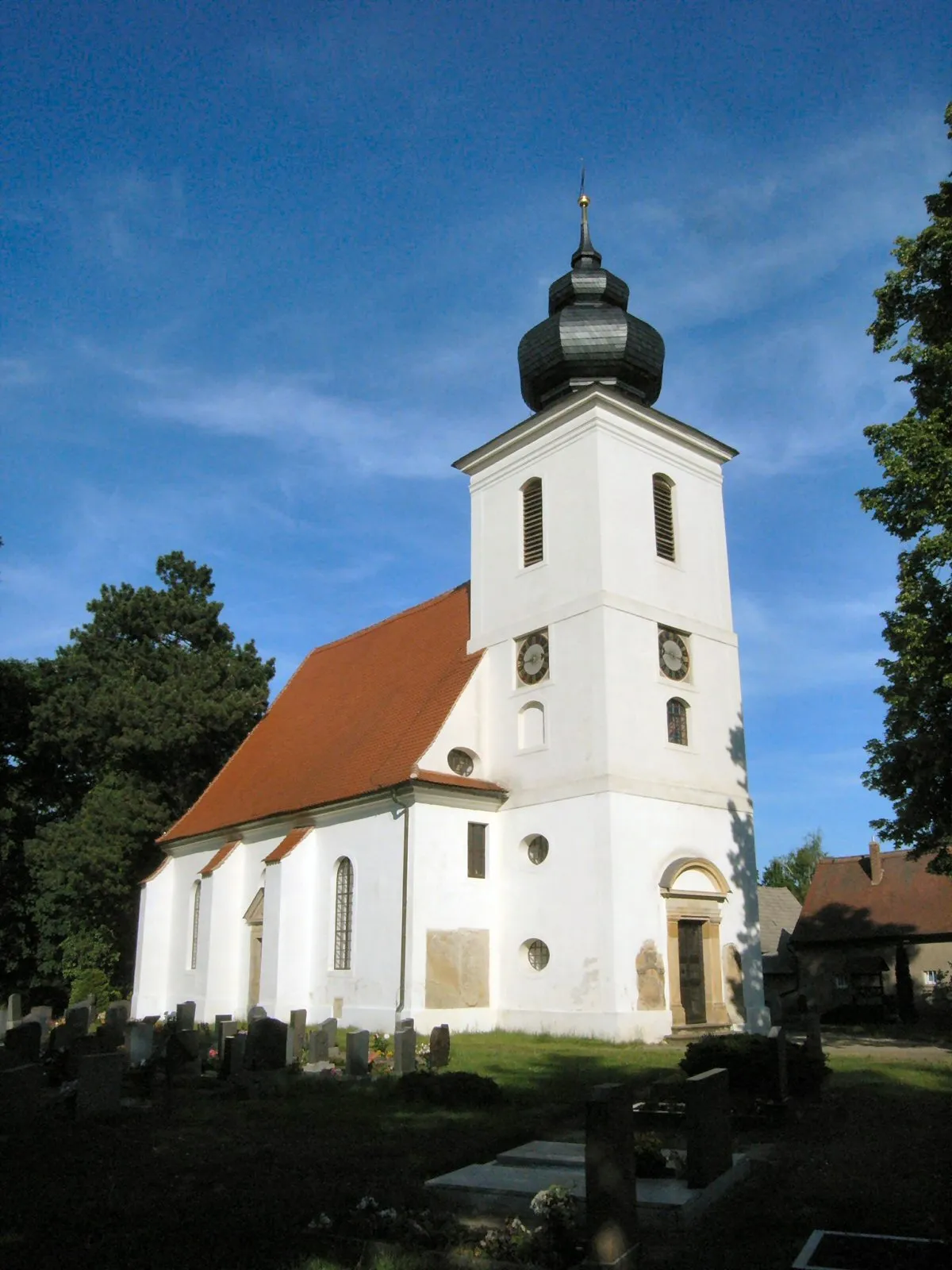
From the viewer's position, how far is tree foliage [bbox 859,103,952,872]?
1441 cm

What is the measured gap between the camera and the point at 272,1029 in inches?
511

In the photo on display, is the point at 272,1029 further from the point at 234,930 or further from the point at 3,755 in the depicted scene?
the point at 3,755

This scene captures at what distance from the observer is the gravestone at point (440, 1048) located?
13.6 metres

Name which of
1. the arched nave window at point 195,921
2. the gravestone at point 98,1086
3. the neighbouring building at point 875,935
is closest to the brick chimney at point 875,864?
the neighbouring building at point 875,935

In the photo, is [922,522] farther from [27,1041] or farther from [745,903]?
[27,1041]

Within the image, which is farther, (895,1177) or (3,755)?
(3,755)

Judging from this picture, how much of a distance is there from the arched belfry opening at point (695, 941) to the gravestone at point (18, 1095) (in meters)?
11.7

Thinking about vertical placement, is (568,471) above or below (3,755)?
above

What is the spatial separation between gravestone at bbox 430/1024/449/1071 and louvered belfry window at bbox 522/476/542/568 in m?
10.8

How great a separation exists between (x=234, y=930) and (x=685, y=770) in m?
11.4

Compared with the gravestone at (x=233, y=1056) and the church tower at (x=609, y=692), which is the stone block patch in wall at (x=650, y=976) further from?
the gravestone at (x=233, y=1056)

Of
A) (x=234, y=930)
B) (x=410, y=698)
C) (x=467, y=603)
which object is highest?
(x=467, y=603)

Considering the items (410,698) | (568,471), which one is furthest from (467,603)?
(568,471)

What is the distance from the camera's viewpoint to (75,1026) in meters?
15.3
